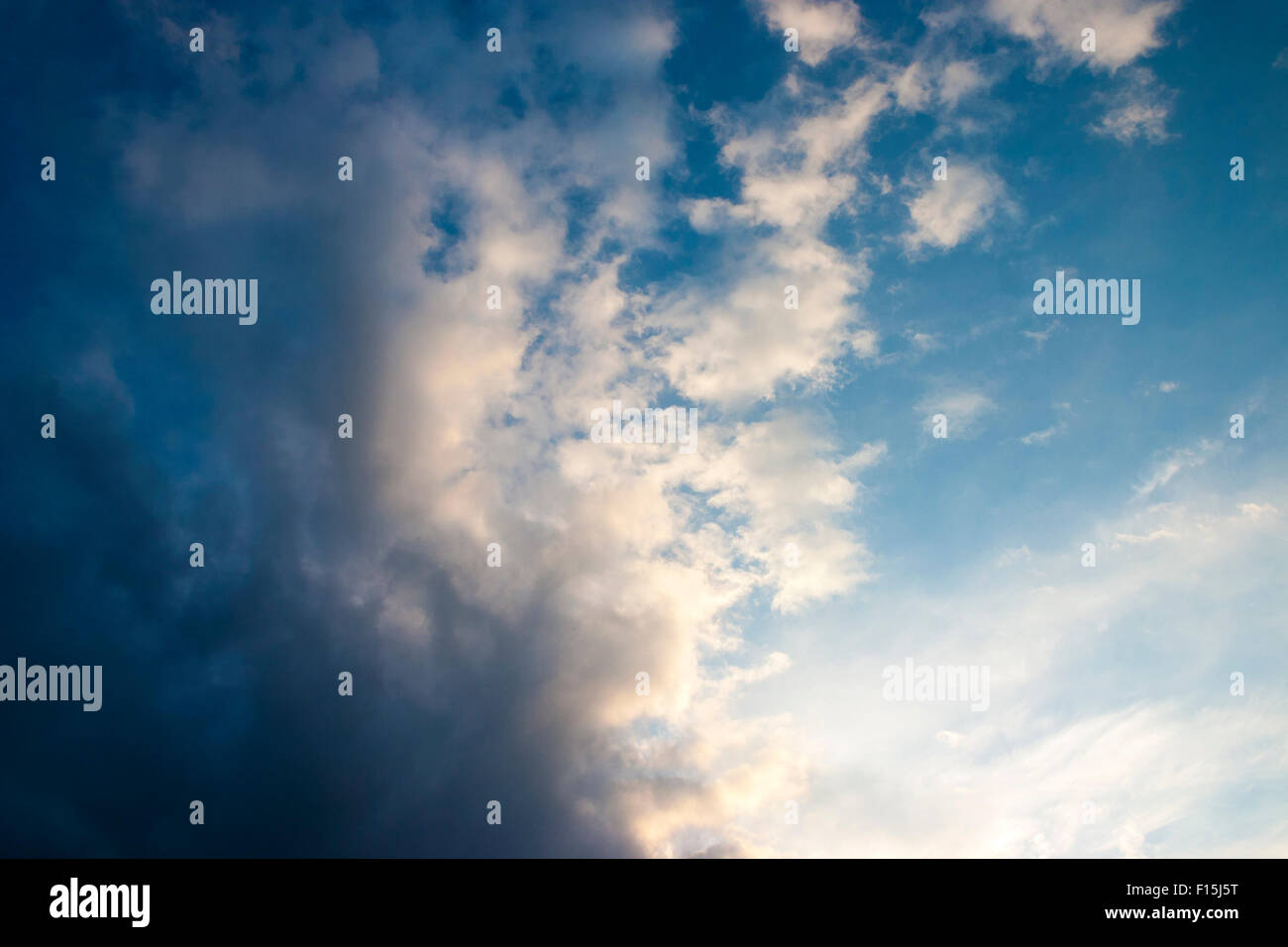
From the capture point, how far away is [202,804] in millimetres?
31172
